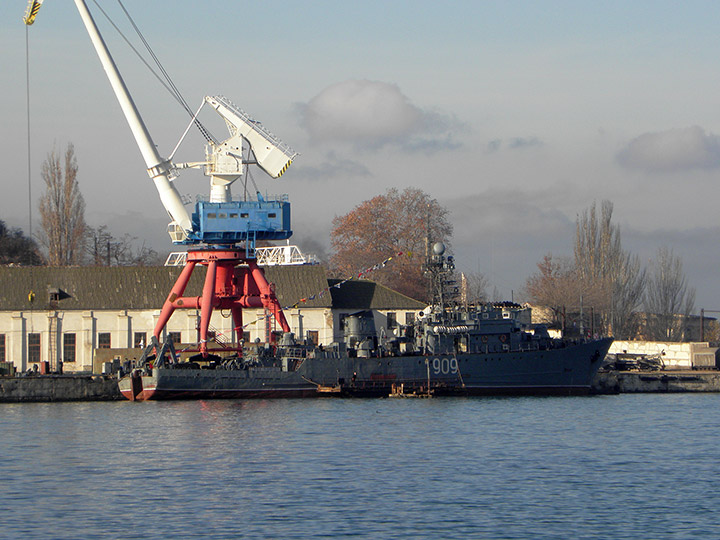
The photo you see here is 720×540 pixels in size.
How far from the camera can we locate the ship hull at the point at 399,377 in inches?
2249

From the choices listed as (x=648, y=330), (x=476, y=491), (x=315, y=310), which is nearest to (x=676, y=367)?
(x=648, y=330)

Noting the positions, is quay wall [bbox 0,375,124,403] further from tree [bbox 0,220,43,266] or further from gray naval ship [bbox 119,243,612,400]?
tree [bbox 0,220,43,266]

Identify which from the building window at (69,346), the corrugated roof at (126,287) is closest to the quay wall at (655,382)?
the corrugated roof at (126,287)

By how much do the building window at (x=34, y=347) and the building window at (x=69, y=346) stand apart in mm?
1683

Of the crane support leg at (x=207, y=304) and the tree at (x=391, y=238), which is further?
the tree at (x=391, y=238)

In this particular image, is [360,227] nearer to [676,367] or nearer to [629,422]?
[676,367]

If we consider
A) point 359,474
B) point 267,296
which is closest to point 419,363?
point 267,296

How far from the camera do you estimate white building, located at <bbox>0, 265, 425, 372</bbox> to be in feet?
227

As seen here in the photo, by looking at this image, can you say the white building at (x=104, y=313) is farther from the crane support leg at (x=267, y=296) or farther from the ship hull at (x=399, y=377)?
the ship hull at (x=399, y=377)

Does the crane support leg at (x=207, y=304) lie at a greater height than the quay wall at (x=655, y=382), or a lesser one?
greater

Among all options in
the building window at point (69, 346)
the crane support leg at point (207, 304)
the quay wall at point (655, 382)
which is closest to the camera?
the crane support leg at point (207, 304)

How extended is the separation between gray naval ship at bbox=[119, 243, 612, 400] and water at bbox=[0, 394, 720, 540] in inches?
263

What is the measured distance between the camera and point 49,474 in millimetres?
31484

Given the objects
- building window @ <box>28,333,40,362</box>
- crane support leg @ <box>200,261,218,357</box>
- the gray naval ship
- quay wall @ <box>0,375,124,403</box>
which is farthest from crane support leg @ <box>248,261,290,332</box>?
building window @ <box>28,333,40,362</box>
